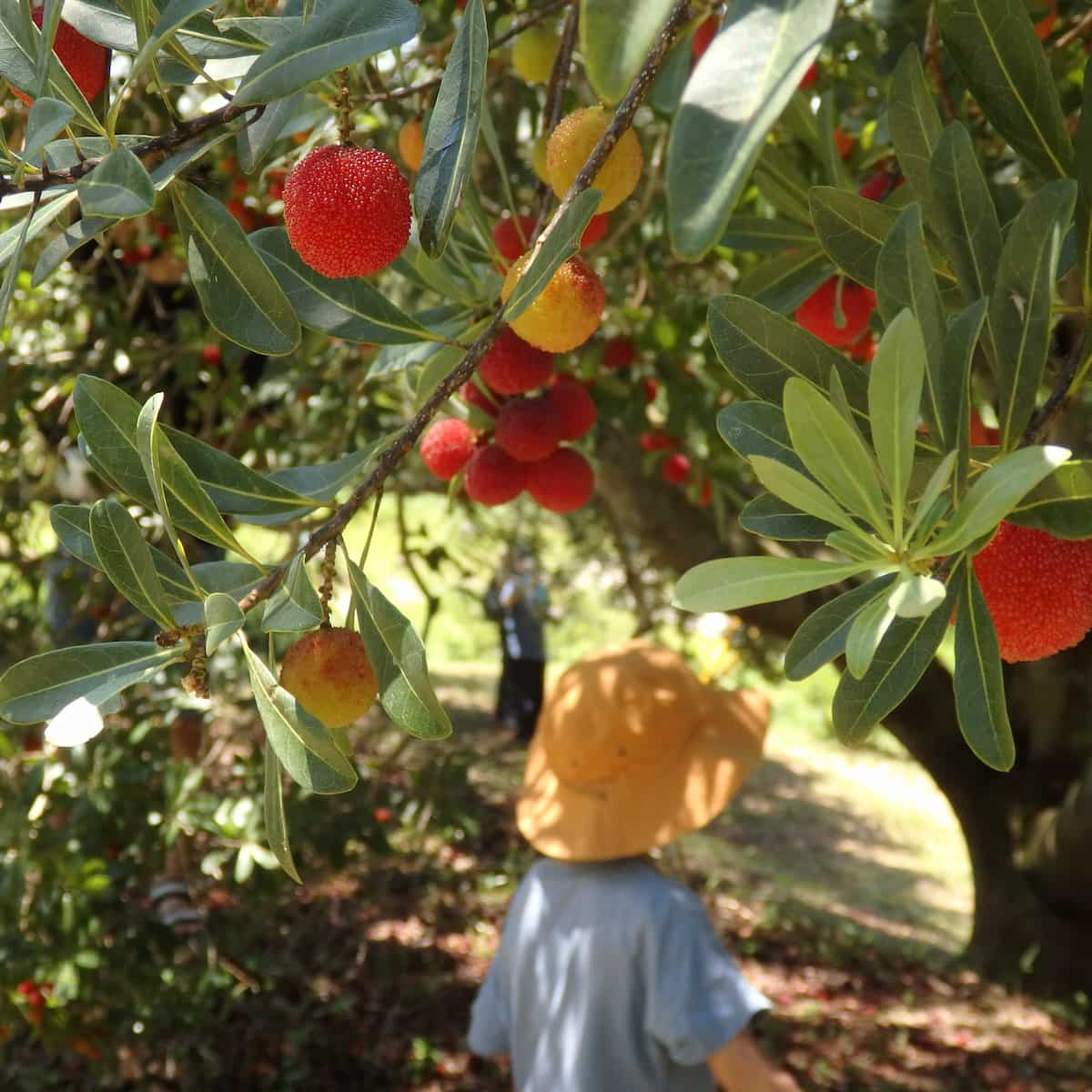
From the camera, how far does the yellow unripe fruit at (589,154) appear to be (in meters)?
0.68

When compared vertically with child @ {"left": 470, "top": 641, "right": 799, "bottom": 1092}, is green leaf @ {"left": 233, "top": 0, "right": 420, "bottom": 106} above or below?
above

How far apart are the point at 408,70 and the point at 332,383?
998 mm

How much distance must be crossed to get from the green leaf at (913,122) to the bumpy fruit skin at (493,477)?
1.47 ft

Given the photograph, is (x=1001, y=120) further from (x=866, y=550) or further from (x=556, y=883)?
(x=556, y=883)

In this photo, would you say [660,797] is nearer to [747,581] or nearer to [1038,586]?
[1038,586]

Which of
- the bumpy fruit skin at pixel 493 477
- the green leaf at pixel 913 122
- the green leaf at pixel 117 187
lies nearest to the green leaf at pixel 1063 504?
the green leaf at pixel 913 122

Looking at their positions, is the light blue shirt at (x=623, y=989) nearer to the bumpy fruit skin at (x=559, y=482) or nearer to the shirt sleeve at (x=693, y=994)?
the shirt sleeve at (x=693, y=994)

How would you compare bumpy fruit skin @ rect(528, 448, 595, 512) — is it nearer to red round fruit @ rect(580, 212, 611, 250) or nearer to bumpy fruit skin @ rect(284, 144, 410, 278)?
red round fruit @ rect(580, 212, 611, 250)

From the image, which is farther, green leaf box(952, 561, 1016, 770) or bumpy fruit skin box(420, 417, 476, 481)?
bumpy fruit skin box(420, 417, 476, 481)

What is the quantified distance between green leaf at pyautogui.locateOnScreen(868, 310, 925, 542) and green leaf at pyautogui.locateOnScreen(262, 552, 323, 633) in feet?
0.93

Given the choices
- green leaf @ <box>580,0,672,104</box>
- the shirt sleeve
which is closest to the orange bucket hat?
the shirt sleeve

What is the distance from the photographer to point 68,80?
576mm

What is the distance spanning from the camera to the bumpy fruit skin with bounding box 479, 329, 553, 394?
3.06ft

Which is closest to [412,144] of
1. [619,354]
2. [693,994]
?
[619,354]
